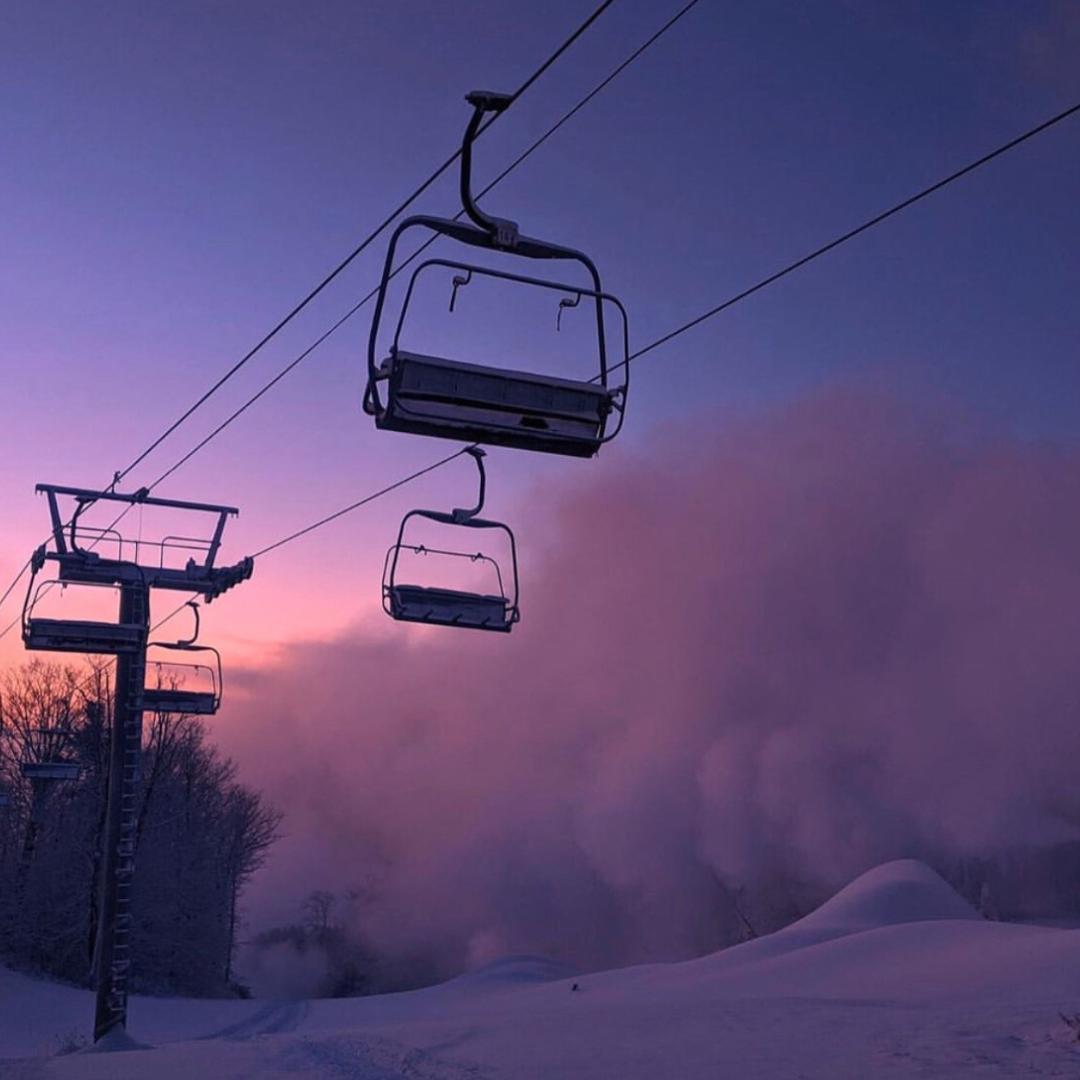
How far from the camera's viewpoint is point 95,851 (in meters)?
52.2

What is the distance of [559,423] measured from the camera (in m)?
7.29

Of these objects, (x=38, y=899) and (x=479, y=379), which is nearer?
(x=479, y=379)

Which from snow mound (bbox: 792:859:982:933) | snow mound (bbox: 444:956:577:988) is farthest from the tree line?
snow mound (bbox: 792:859:982:933)

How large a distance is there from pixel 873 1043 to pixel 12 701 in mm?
57199

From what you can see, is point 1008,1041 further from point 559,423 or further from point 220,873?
point 220,873

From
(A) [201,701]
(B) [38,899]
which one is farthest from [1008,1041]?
(B) [38,899]

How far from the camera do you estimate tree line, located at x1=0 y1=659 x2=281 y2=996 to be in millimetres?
51281

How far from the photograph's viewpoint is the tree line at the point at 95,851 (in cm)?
5128

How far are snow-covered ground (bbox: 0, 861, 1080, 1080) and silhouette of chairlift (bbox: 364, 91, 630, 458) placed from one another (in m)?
9.58

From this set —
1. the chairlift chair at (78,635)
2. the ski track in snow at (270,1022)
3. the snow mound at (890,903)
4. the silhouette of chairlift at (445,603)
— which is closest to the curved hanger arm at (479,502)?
the silhouette of chairlift at (445,603)

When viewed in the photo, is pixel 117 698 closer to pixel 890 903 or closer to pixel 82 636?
pixel 82 636

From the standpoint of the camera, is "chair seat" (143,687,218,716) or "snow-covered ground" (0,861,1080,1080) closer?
"snow-covered ground" (0,861,1080,1080)

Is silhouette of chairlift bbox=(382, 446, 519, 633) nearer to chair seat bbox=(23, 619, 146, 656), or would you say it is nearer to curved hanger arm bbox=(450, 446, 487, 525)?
curved hanger arm bbox=(450, 446, 487, 525)

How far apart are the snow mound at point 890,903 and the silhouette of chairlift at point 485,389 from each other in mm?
40544
